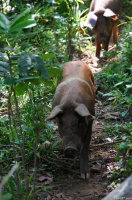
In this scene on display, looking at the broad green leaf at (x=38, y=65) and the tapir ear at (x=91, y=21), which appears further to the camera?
the tapir ear at (x=91, y=21)

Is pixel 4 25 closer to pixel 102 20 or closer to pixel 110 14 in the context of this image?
pixel 110 14

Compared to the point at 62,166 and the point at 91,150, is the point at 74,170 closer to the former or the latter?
the point at 62,166

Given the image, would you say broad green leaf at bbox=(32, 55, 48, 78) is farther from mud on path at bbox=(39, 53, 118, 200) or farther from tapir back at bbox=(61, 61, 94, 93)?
tapir back at bbox=(61, 61, 94, 93)

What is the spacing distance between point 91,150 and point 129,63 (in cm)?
229

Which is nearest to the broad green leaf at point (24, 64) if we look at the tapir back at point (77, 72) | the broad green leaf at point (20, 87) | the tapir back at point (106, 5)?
the broad green leaf at point (20, 87)

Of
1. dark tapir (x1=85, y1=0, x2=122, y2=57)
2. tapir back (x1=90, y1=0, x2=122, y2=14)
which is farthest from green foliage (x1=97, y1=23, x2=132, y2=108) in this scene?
tapir back (x1=90, y1=0, x2=122, y2=14)

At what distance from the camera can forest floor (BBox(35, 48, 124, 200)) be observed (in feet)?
15.0

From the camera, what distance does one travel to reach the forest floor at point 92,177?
4.58 m

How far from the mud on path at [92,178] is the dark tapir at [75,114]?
0.14 metres

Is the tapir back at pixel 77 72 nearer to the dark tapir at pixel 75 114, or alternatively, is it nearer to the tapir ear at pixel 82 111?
the dark tapir at pixel 75 114

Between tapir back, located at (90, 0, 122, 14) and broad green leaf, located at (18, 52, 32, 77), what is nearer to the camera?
broad green leaf, located at (18, 52, 32, 77)

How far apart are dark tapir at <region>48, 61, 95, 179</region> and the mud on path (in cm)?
14

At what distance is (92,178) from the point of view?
4.97 metres

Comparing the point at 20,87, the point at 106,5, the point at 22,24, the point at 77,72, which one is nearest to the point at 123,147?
the point at 20,87
